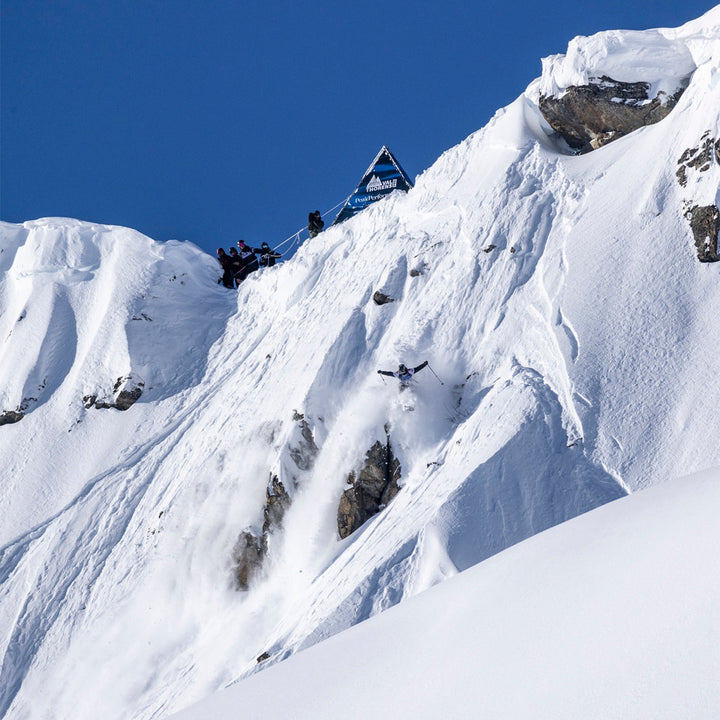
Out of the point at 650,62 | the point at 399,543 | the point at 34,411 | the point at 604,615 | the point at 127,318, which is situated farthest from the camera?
the point at 127,318

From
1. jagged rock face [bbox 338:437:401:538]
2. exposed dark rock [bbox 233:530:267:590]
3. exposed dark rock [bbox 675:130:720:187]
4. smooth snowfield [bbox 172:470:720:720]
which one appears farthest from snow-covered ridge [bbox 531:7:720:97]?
smooth snowfield [bbox 172:470:720:720]

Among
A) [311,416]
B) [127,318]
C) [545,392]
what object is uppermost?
[127,318]

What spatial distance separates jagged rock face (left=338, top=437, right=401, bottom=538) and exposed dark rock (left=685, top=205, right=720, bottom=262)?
6633mm

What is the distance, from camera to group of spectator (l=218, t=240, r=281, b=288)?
28656 millimetres

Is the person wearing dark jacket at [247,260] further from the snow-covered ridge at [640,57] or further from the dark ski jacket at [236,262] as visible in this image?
the snow-covered ridge at [640,57]

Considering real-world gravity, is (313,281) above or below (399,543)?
above

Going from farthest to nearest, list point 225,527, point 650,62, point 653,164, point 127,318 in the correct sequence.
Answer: point 127,318
point 650,62
point 653,164
point 225,527

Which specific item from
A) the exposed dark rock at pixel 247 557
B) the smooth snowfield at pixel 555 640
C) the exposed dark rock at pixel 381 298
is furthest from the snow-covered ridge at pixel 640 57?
the smooth snowfield at pixel 555 640

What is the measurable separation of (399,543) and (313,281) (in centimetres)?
1149

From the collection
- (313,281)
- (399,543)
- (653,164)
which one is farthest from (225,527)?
(653,164)

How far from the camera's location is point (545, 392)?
17.1m

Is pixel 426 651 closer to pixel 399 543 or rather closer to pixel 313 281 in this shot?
pixel 399 543

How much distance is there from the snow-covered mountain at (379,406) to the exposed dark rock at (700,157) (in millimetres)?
55

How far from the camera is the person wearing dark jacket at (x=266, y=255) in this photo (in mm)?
28594
